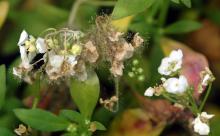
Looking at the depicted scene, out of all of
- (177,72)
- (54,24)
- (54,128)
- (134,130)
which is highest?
(54,24)

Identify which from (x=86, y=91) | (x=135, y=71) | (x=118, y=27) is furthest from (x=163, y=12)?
(x=86, y=91)

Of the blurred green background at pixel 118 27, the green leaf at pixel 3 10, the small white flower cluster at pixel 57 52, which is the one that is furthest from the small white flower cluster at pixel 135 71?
the green leaf at pixel 3 10

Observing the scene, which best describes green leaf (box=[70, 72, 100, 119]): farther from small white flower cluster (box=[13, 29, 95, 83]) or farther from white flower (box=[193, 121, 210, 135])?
white flower (box=[193, 121, 210, 135])

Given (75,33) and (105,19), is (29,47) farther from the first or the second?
(105,19)

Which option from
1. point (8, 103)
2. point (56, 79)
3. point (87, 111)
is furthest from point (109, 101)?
point (8, 103)

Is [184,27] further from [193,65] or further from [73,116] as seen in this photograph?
[73,116]

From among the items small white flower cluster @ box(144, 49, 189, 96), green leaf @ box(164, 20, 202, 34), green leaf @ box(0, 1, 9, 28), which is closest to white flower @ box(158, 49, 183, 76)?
small white flower cluster @ box(144, 49, 189, 96)
